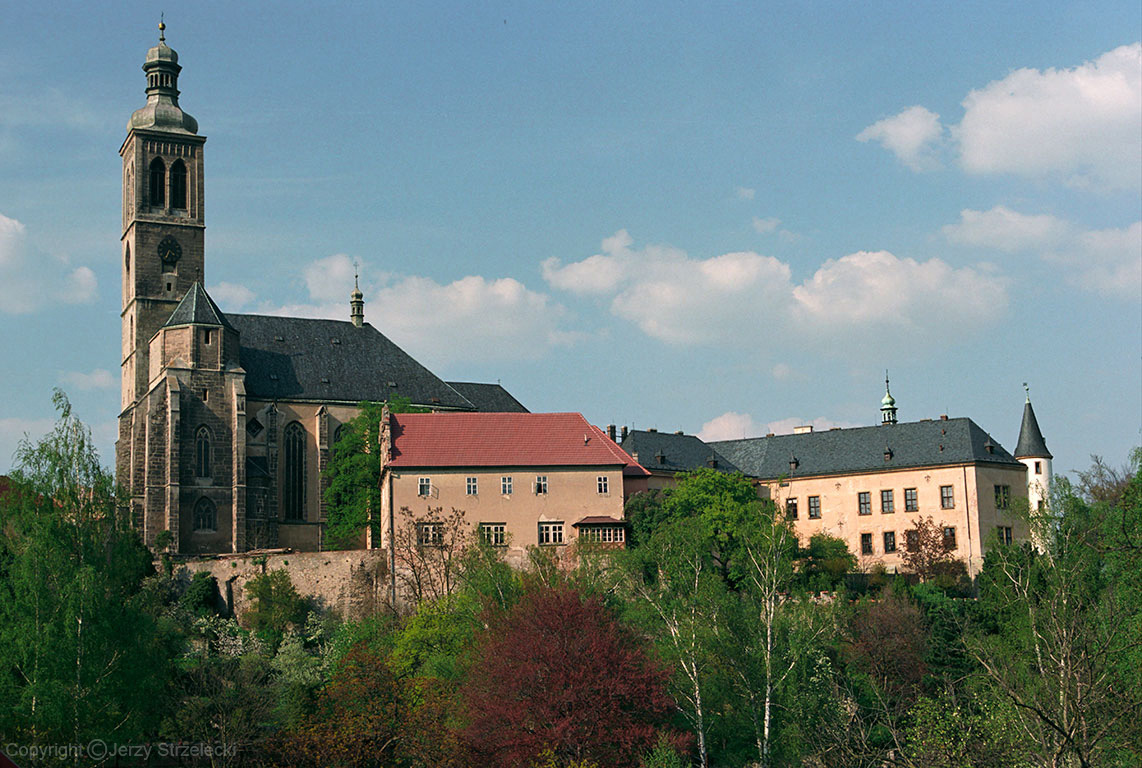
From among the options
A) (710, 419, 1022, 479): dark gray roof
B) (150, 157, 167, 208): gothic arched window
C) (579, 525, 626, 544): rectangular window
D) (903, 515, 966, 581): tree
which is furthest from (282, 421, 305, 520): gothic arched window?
(903, 515, 966, 581): tree

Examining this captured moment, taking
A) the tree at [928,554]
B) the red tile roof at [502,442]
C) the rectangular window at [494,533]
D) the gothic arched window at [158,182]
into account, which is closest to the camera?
the rectangular window at [494,533]

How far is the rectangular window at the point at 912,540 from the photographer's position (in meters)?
71.9

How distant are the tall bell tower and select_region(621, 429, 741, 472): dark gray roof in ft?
91.0

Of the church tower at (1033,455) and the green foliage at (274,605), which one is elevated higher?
the church tower at (1033,455)

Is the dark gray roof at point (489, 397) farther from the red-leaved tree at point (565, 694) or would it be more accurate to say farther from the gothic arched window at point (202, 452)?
the red-leaved tree at point (565, 694)

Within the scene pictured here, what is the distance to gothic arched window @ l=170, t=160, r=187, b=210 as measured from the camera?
8338 centimetres

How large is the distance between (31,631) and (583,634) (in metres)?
16.1

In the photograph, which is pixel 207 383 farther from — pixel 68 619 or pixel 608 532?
pixel 68 619

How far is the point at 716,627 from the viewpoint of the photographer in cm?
4819

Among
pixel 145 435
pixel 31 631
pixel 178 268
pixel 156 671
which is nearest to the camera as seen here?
pixel 31 631

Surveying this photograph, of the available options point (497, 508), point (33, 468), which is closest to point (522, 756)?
point (33, 468)

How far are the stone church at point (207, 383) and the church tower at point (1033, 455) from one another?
98.0 feet

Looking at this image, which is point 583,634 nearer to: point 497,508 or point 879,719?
point 879,719

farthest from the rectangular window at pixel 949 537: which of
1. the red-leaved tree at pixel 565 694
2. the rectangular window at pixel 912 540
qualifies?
the red-leaved tree at pixel 565 694
